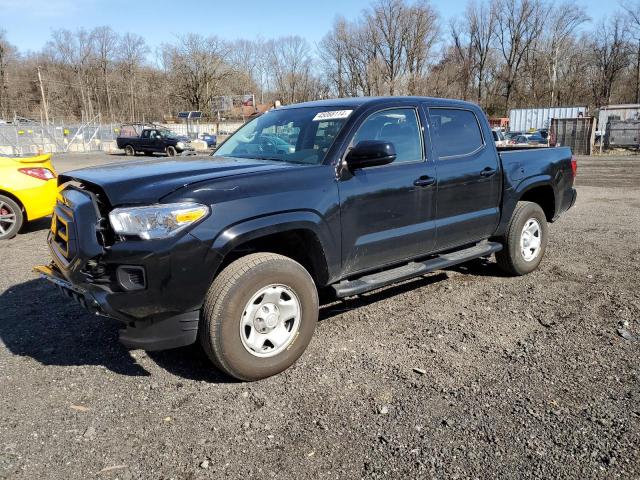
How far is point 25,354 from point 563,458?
362 cm

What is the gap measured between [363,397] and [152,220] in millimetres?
1664

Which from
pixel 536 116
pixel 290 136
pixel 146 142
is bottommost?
pixel 146 142

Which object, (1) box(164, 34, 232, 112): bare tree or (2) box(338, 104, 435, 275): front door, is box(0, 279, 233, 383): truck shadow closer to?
(2) box(338, 104, 435, 275): front door

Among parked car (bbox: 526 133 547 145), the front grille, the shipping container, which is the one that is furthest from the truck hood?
the shipping container

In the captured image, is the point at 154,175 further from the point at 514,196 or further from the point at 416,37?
the point at 416,37

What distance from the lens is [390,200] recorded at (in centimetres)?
385

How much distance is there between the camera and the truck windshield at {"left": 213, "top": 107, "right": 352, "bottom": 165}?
378 cm

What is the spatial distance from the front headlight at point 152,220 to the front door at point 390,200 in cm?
120

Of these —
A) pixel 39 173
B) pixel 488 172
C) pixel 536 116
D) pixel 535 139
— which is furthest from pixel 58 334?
pixel 536 116

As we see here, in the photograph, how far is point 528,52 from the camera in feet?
224

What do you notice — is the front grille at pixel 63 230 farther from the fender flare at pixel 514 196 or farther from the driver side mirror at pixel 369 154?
the fender flare at pixel 514 196

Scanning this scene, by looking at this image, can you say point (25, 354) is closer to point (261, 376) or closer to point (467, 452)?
point (261, 376)

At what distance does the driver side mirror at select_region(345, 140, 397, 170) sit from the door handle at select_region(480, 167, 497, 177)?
4.78 feet

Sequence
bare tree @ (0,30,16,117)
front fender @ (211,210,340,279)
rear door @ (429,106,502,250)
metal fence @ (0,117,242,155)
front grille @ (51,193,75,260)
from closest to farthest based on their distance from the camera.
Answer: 1. front fender @ (211,210,340,279)
2. front grille @ (51,193,75,260)
3. rear door @ (429,106,502,250)
4. metal fence @ (0,117,242,155)
5. bare tree @ (0,30,16,117)
